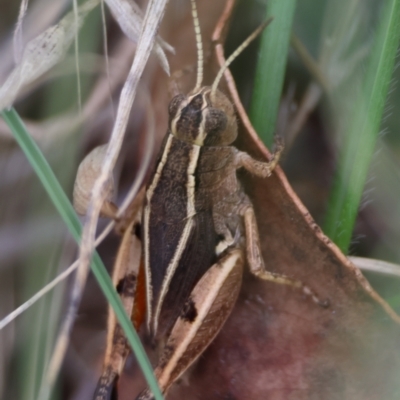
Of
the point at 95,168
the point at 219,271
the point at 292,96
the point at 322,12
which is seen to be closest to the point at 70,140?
the point at 95,168

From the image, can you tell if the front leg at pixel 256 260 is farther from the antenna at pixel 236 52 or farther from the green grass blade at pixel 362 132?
the antenna at pixel 236 52

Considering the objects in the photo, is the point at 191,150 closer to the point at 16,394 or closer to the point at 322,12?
the point at 322,12

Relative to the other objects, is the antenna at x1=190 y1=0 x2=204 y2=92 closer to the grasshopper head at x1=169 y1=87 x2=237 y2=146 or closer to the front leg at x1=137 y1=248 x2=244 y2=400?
the grasshopper head at x1=169 y1=87 x2=237 y2=146

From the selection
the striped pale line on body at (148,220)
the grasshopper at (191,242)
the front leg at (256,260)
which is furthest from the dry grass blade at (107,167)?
the front leg at (256,260)

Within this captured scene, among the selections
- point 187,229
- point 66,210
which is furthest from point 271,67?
point 66,210

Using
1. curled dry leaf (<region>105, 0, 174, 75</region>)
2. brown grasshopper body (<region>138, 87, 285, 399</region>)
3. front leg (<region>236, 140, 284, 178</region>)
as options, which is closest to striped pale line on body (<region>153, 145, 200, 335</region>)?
brown grasshopper body (<region>138, 87, 285, 399</region>)
